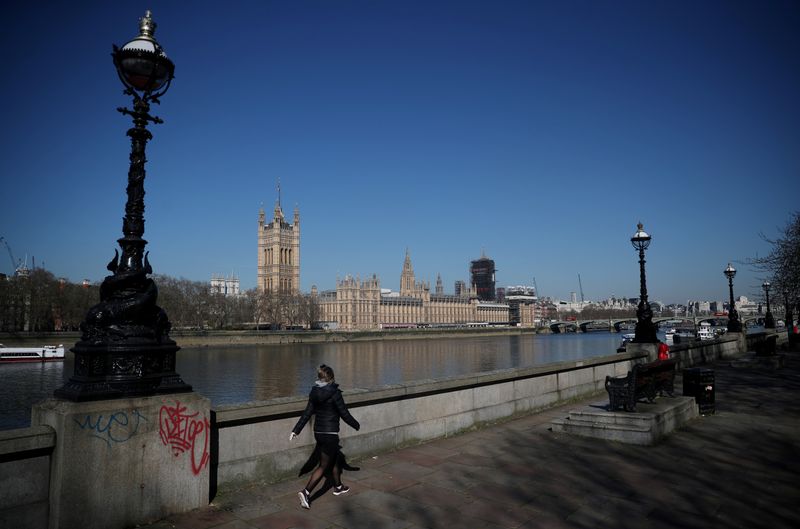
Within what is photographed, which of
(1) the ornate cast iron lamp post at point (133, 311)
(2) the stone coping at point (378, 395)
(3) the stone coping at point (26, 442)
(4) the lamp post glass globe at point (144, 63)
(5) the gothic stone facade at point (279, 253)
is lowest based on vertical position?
(2) the stone coping at point (378, 395)

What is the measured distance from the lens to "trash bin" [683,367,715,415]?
1139cm

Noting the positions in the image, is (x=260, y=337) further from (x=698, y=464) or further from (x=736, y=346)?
(x=698, y=464)

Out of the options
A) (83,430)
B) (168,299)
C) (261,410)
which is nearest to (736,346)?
(261,410)

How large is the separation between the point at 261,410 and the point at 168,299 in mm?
101667

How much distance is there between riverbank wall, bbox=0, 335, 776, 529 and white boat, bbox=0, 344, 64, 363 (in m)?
59.0

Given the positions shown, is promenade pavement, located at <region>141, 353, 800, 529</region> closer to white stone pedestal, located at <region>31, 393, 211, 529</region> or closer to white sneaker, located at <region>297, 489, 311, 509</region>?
white sneaker, located at <region>297, 489, 311, 509</region>

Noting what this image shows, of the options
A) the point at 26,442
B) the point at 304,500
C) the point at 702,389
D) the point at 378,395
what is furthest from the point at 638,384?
the point at 26,442

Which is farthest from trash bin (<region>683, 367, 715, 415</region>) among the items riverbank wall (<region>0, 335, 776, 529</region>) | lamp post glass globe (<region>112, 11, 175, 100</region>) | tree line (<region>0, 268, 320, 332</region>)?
tree line (<region>0, 268, 320, 332</region>)

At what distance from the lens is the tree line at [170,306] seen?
82.8 meters

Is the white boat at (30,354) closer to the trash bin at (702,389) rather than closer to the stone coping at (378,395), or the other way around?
the stone coping at (378,395)

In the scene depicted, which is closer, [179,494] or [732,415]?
[179,494]

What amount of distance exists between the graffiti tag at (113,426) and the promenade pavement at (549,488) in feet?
3.40

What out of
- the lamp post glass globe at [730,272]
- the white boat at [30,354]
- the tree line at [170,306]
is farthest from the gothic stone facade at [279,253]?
the lamp post glass globe at [730,272]

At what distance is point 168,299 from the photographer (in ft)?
326
